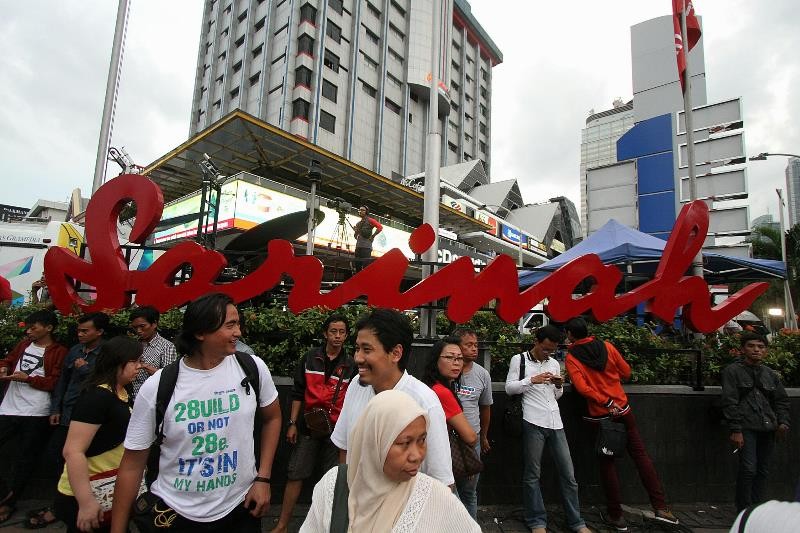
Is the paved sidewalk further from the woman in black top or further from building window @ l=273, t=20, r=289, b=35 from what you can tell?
building window @ l=273, t=20, r=289, b=35

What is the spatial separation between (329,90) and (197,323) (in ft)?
126

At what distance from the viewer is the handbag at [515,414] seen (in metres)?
4.41

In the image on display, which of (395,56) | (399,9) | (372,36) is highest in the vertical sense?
(399,9)

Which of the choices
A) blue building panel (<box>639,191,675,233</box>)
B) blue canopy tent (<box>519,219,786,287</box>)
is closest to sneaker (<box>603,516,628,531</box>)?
blue canopy tent (<box>519,219,786,287</box>)

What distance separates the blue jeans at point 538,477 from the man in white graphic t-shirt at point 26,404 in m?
4.65

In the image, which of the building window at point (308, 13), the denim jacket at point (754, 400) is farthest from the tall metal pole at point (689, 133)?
the building window at point (308, 13)

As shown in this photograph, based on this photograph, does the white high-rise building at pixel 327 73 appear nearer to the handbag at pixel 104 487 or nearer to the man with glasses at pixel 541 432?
the man with glasses at pixel 541 432

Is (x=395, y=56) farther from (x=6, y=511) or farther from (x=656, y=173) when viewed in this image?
(x=6, y=511)

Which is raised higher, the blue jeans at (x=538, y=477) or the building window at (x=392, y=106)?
the building window at (x=392, y=106)

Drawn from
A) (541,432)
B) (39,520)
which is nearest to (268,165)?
(39,520)

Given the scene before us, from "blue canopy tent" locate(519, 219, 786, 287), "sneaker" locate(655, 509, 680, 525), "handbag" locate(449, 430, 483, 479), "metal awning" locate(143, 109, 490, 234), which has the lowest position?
"sneaker" locate(655, 509, 680, 525)

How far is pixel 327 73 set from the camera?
3712cm

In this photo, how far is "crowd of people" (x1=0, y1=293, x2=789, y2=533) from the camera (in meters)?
1.62

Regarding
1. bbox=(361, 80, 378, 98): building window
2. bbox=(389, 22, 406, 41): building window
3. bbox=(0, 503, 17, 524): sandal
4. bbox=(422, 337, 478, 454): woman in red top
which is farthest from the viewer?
bbox=(389, 22, 406, 41): building window
